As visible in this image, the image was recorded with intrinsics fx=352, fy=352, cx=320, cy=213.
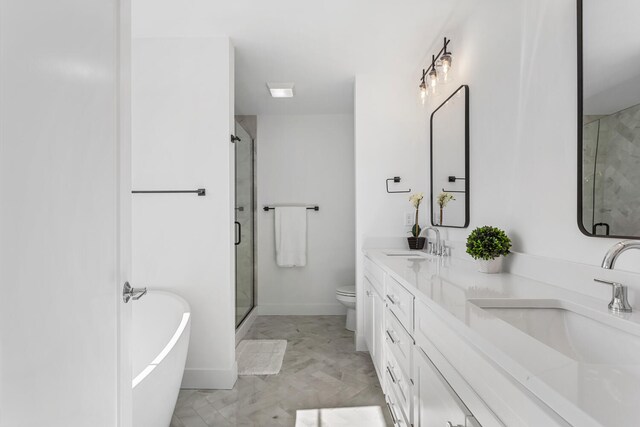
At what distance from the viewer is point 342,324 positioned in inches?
148

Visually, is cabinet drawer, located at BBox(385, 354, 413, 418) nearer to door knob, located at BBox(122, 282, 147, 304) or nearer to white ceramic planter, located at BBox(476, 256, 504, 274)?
white ceramic planter, located at BBox(476, 256, 504, 274)

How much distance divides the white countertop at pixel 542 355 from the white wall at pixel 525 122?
194 millimetres

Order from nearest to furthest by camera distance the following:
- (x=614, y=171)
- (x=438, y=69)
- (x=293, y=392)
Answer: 1. (x=614, y=171)
2. (x=293, y=392)
3. (x=438, y=69)

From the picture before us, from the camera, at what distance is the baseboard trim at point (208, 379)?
7.67 feet

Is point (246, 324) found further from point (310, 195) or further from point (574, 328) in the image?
point (574, 328)

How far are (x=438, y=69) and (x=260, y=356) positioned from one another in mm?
2615

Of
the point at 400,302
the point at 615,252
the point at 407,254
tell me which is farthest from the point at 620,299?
the point at 407,254

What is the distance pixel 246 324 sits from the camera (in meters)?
3.57

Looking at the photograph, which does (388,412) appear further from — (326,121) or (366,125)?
(326,121)

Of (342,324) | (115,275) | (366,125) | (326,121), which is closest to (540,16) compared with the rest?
(366,125)

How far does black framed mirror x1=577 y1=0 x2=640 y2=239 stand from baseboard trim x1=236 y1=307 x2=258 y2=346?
112 inches

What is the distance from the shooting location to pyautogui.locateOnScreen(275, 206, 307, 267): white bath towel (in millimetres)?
4105

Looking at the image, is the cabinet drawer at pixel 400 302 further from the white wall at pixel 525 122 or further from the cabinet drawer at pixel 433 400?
the white wall at pixel 525 122

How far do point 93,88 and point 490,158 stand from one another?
5.91 ft
